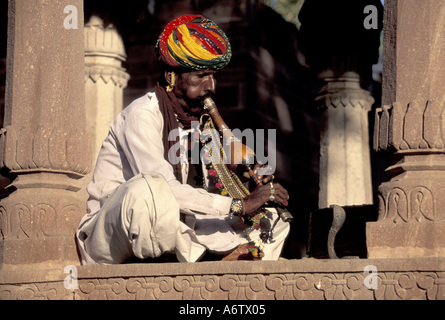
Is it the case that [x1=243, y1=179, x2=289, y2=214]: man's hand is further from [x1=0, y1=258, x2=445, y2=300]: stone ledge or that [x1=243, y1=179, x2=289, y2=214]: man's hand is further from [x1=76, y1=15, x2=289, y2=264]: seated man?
[x1=0, y1=258, x2=445, y2=300]: stone ledge

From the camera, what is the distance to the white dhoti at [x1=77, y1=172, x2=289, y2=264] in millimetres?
5809

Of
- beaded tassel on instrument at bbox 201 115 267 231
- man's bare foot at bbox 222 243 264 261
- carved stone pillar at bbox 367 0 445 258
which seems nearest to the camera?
carved stone pillar at bbox 367 0 445 258

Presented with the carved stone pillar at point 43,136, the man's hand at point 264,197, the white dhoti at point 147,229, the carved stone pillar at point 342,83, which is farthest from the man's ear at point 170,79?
the carved stone pillar at point 342,83

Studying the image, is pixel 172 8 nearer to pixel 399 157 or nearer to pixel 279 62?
pixel 279 62

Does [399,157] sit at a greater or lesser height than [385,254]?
greater

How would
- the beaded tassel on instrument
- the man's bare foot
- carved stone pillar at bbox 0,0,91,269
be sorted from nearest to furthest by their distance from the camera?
carved stone pillar at bbox 0,0,91,269
the beaded tassel on instrument
the man's bare foot

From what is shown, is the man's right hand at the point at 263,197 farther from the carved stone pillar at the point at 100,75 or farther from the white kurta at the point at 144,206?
the carved stone pillar at the point at 100,75

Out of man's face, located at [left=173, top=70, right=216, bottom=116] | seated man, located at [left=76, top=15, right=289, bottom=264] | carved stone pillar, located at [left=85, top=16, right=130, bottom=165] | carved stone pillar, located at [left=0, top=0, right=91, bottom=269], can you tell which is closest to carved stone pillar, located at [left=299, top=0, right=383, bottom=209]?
carved stone pillar, located at [left=85, top=16, right=130, bottom=165]

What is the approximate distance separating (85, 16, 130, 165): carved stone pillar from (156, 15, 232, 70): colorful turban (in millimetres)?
3141

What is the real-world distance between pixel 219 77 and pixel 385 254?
5.71 m

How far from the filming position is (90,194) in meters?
6.53

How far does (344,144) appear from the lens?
999 centimetres

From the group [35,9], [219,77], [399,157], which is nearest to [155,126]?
[35,9]
